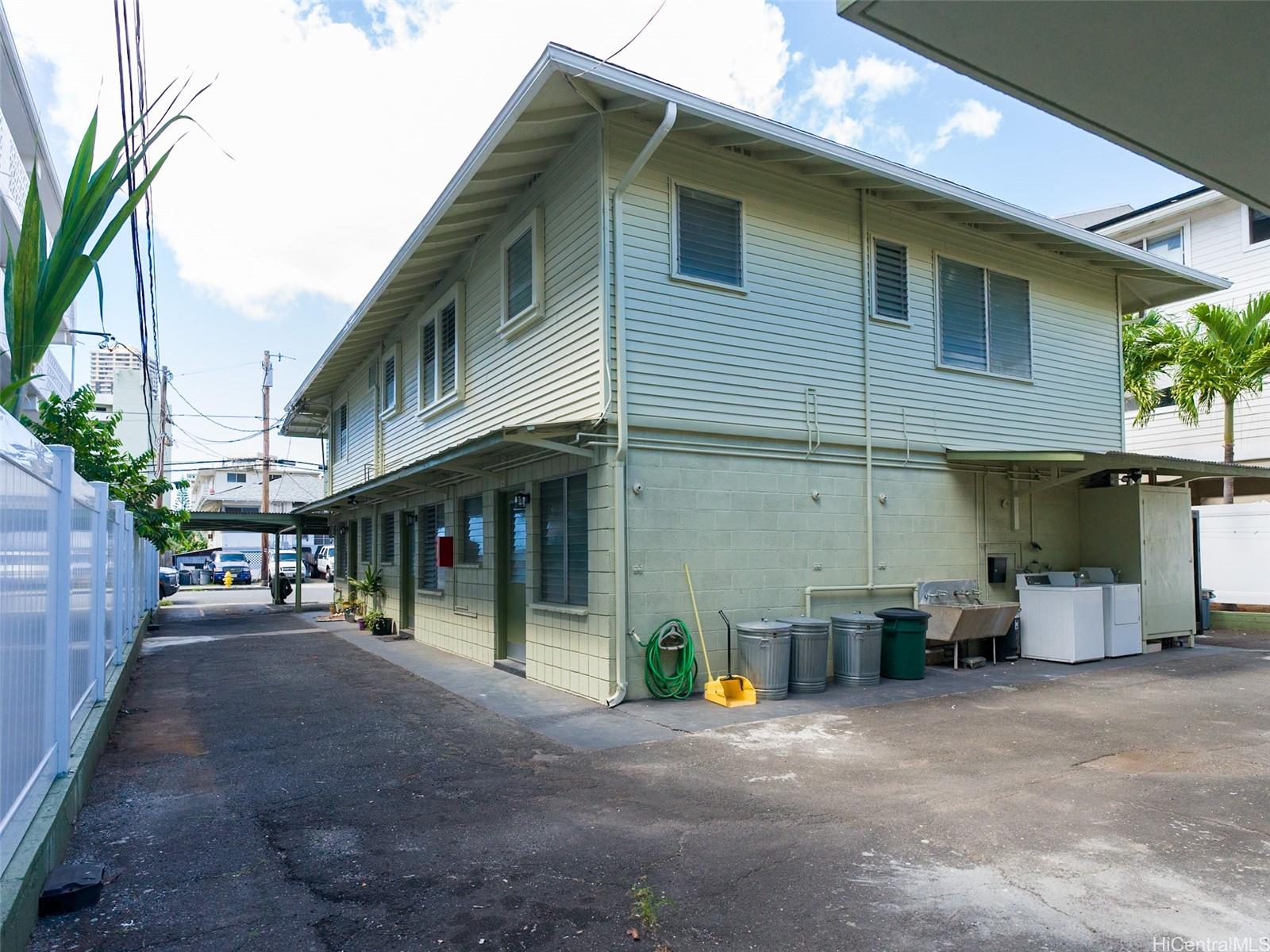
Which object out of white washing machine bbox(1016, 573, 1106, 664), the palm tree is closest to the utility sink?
white washing machine bbox(1016, 573, 1106, 664)

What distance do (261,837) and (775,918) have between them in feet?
10.1

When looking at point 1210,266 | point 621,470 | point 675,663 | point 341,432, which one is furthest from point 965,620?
point 341,432

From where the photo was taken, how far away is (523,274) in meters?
10.8

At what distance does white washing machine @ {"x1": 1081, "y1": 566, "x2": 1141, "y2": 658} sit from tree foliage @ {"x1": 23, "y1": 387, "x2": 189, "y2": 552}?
12669 millimetres

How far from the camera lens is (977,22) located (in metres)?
2.90

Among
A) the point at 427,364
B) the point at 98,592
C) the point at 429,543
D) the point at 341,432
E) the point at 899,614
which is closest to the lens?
the point at 98,592

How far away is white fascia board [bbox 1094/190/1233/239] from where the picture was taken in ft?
60.3

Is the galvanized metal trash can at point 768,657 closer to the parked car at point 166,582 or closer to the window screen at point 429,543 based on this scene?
the window screen at point 429,543

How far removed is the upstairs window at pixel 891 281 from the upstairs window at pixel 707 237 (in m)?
2.33

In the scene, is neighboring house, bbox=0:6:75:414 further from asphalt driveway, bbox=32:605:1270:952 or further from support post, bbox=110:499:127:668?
asphalt driveway, bbox=32:605:1270:952

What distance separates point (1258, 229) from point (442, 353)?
17.4 m

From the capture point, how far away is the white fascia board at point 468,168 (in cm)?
796
